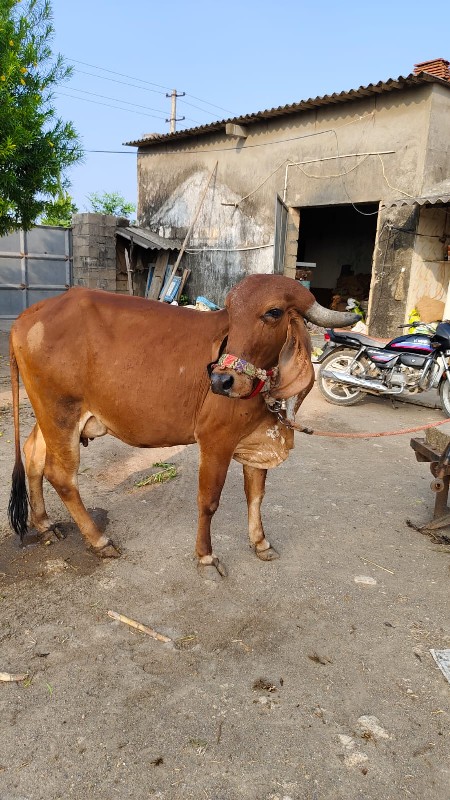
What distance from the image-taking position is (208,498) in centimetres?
312

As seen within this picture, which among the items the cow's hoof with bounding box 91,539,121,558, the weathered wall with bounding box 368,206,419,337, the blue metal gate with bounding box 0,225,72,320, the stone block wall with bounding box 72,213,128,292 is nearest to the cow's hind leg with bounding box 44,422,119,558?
the cow's hoof with bounding box 91,539,121,558

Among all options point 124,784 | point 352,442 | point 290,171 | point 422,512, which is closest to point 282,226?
point 290,171

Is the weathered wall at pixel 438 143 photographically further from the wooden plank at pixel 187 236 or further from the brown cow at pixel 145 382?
the brown cow at pixel 145 382

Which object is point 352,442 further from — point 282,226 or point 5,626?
point 282,226

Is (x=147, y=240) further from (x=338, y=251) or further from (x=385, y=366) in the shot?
(x=385, y=366)

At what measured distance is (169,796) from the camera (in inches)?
73.3

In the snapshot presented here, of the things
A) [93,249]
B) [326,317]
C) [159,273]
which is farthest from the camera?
[159,273]

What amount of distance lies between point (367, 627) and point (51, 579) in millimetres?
1721

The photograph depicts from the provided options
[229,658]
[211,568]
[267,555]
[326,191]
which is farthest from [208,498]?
[326,191]

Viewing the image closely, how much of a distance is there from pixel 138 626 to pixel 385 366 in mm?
5385

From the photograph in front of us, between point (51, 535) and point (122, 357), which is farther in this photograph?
point (51, 535)

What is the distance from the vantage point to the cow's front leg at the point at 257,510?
11.2 feet

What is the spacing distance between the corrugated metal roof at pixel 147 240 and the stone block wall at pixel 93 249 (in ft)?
1.07

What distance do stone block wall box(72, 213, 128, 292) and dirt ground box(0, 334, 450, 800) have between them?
9335 millimetres
